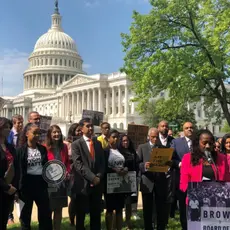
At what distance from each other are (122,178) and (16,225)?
291 cm

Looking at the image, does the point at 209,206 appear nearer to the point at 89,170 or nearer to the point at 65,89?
the point at 89,170

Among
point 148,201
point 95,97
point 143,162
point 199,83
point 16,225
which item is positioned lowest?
point 16,225

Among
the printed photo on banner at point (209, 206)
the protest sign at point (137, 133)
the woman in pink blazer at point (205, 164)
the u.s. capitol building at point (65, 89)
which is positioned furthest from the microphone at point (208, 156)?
the u.s. capitol building at point (65, 89)

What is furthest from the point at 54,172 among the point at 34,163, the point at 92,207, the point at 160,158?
the point at 160,158

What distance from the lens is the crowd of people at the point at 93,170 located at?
587 cm

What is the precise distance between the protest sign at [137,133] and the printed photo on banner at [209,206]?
221 inches

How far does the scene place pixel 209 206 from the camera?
491 cm

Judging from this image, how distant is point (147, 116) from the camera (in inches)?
2493

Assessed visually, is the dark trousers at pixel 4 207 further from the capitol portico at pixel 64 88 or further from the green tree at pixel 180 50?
the capitol portico at pixel 64 88

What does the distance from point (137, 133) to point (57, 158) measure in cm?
381

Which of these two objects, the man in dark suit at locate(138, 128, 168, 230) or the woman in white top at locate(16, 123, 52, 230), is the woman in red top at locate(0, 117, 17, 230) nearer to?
the woman in white top at locate(16, 123, 52, 230)

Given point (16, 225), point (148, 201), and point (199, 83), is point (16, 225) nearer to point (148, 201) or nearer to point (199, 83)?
point (148, 201)

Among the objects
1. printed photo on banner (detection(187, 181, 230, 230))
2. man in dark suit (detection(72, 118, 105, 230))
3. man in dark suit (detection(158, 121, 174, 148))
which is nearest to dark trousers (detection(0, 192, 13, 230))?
man in dark suit (detection(72, 118, 105, 230))

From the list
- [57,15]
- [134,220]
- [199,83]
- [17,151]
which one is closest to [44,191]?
[17,151]
